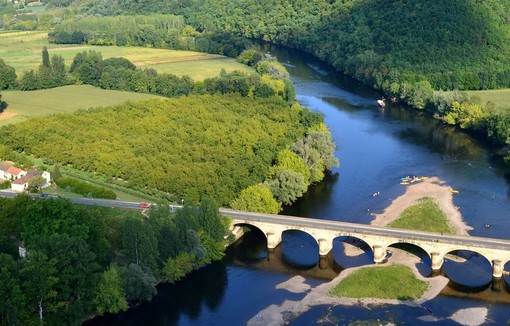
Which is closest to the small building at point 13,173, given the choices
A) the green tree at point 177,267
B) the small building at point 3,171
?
the small building at point 3,171

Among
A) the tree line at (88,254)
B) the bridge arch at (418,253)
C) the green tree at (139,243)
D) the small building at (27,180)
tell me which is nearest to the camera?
the tree line at (88,254)

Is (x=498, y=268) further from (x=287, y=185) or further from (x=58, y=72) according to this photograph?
(x=58, y=72)

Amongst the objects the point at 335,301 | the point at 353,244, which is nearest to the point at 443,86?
the point at 353,244

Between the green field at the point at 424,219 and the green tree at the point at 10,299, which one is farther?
the green field at the point at 424,219

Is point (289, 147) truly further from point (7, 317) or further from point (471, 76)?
point (471, 76)

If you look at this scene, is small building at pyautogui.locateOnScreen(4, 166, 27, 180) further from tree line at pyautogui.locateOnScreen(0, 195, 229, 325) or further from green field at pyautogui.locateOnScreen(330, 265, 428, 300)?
green field at pyautogui.locateOnScreen(330, 265, 428, 300)

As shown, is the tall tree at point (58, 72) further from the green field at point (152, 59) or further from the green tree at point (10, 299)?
the green tree at point (10, 299)
